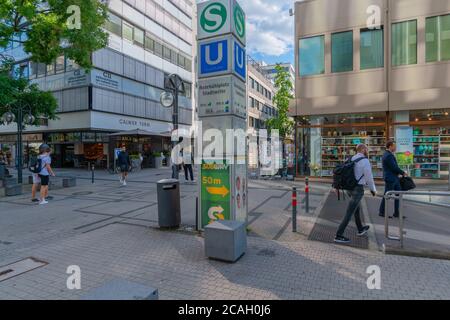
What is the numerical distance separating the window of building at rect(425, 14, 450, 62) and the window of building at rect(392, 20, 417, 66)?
54 centimetres

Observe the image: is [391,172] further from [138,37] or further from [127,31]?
[138,37]

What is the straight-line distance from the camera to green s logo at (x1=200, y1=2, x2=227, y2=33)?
19.2 ft

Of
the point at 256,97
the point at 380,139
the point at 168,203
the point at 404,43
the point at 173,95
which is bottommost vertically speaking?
the point at 168,203

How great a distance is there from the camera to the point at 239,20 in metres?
6.16

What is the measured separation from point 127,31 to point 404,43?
23.0 metres

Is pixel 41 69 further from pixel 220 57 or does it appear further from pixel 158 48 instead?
pixel 220 57

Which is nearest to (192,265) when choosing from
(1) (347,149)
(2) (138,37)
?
(1) (347,149)

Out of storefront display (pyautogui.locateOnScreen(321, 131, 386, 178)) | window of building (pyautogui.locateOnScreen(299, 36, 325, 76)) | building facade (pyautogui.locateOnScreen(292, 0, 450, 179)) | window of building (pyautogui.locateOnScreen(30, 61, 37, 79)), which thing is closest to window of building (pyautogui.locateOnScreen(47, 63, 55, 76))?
window of building (pyautogui.locateOnScreen(30, 61, 37, 79))

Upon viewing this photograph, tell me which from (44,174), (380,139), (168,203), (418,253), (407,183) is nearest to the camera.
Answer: (418,253)

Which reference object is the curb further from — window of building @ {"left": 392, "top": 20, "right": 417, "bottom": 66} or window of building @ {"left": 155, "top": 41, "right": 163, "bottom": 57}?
window of building @ {"left": 155, "top": 41, "right": 163, "bottom": 57}

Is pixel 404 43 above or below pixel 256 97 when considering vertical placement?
below

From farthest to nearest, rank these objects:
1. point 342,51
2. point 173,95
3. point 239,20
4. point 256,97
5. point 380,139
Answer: point 256,97 < point 342,51 < point 380,139 < point 173,95 < point 239,20

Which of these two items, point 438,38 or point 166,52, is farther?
point 166,52

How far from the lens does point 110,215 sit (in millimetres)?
8070
